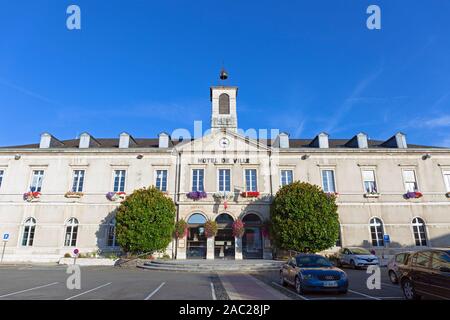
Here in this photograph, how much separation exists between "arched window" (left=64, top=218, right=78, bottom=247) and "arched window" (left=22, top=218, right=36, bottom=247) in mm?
2847

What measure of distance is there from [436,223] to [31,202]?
33.8m

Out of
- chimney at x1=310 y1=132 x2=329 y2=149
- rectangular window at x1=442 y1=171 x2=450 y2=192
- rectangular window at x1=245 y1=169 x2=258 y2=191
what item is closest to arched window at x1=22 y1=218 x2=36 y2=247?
rectangular window at x1=245 y1=169 x2=258 y2=191

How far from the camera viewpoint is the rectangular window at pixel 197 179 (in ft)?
79.3

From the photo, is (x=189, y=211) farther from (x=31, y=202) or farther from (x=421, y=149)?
(x=421, y=149)

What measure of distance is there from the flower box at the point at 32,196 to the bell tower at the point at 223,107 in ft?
53.0

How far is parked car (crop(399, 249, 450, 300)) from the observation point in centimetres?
703

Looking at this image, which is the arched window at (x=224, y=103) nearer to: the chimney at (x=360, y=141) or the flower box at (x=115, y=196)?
the flower box at (x=115, y=196)

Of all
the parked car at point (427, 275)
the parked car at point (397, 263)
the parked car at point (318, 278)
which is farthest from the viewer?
the parked car at point (397, 263)

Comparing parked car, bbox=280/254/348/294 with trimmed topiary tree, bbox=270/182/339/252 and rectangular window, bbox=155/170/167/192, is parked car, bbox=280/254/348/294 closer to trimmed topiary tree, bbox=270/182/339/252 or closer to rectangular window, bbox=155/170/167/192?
trimmed topiary tree, bbox=270/182/339/252

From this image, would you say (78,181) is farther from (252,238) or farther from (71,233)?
(252,238)

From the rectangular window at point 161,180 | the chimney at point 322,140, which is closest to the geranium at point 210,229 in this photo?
the rectangular window at point 161,180

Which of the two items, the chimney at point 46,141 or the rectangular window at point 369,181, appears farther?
the chimney at point 46,141

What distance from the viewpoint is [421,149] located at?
24984 mm
